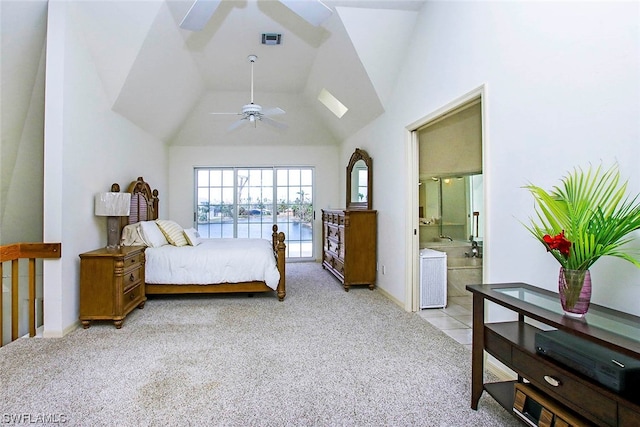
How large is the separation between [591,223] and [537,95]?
967 millimetres

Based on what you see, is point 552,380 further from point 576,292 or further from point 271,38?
point 271,38

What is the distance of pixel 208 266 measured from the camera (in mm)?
4070

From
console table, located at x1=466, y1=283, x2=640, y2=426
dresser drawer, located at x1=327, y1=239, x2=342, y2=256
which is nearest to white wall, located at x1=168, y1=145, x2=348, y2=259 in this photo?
dresser drawer, located at x1=327, y1=239, x2=342, y2=256

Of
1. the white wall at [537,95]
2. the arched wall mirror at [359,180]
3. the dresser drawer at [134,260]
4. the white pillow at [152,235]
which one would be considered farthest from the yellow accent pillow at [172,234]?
the white wall at [537,95]

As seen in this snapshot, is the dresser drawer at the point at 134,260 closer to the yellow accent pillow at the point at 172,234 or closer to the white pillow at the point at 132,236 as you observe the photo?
the white pillow at the point at 132,236

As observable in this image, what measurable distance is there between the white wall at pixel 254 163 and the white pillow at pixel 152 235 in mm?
2122

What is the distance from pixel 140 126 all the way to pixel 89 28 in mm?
1826

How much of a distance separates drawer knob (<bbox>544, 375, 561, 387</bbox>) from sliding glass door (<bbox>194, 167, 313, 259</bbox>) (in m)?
5.65

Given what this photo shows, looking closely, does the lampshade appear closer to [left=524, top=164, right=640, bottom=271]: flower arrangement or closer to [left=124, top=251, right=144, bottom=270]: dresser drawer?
[left=124, top=251, right=144, bottom=270]: dresser drawer

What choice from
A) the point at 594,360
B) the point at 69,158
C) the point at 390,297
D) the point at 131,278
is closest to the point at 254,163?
the point at 131,278

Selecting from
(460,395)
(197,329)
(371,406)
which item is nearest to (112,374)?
(197,329)

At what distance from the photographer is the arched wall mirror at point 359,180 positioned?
494cm

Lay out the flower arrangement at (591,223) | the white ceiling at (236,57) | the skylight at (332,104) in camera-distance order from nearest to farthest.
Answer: the flower arrangement at (591,223) → the white ceiling at (236,57) → the skylight at (332,104)

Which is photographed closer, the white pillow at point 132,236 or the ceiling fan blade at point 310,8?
the ceiling fan blade at point 310,8
